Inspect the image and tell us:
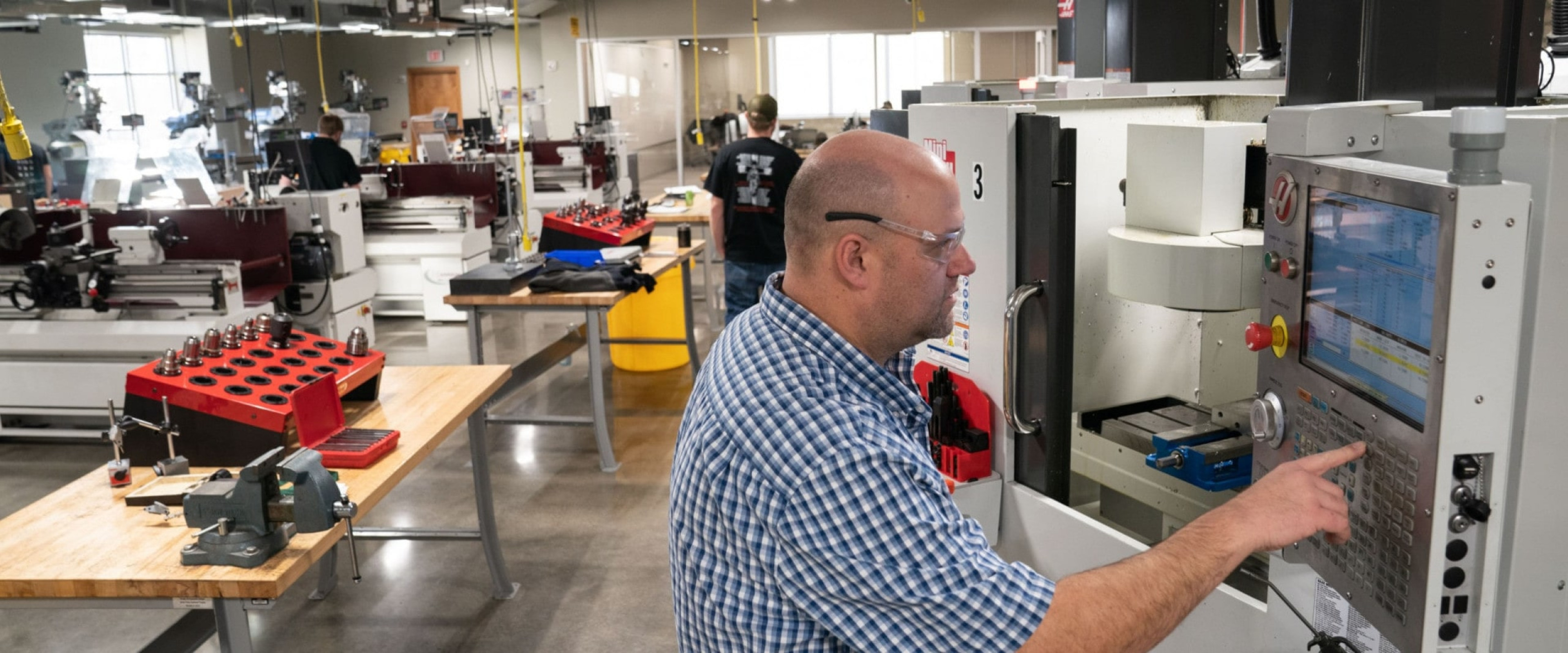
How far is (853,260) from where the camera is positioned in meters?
1.24

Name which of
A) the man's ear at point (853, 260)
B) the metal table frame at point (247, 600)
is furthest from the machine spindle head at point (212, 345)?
the man's ear at point (853, 260)

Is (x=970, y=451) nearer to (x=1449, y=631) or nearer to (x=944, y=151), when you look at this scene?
(x=944, y=151)

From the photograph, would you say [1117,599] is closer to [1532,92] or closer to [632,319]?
[1532,92]

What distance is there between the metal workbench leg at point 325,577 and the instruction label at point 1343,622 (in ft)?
10.4

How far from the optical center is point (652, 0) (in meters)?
13.5

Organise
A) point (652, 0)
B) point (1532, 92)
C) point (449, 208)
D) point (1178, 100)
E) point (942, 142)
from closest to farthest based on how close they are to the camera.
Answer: point (1532, 92)
point (942, 142)
point (1178, 100)
point (449, 208)
point (652, 0)

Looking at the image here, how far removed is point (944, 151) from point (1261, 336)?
1.07 m

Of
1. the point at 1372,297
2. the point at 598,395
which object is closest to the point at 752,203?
the point at 598,395

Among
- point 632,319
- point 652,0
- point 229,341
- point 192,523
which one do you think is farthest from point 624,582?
point 652,0

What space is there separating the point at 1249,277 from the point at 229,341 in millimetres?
2493

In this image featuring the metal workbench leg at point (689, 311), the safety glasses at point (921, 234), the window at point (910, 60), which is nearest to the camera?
the safety glasses at point (921, 234)

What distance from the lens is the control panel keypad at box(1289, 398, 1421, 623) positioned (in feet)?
4.27

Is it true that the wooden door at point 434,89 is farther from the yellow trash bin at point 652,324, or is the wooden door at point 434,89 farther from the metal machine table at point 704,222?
the yellow trash bin at point 652,324

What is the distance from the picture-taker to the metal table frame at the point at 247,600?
2109 millimetres
